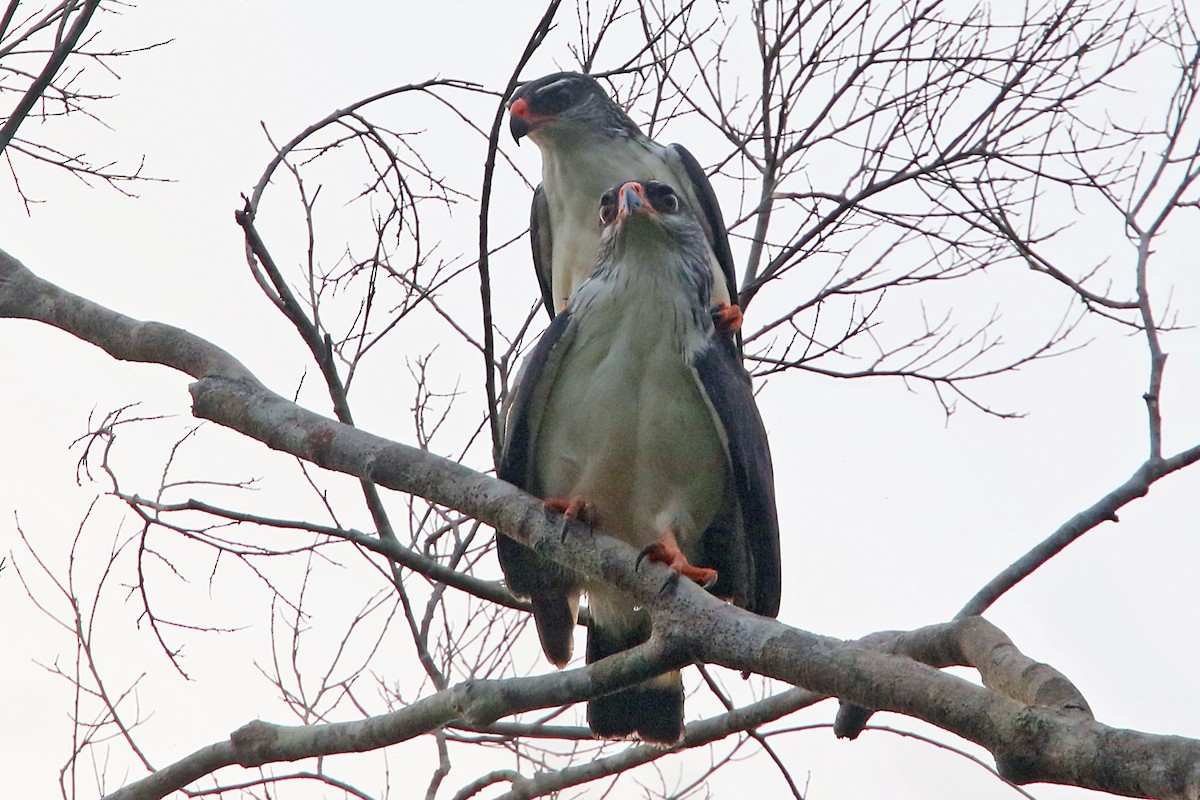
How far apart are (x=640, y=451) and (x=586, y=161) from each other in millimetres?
2345

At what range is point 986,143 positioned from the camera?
5.52 meters

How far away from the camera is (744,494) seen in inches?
149

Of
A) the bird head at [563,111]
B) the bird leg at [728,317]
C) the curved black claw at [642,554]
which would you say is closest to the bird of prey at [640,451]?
the curved black claw at [642,554]

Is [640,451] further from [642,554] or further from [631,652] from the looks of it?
[631,652]

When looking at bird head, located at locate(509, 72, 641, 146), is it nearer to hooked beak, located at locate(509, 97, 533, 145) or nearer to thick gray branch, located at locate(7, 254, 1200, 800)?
hooked beak, located at locate(509, 97, 533, 145)

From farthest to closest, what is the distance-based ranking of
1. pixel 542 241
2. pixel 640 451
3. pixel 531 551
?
pixel 542 241
pixel 531 551
pixel 640 451

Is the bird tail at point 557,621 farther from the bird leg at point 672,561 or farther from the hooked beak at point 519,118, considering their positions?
the hooked beak at point 519,118

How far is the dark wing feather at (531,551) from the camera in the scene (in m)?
3.87

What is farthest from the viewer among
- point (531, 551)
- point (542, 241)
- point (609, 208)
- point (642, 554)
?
point (542, 241)

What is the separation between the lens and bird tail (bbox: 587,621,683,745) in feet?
12.7

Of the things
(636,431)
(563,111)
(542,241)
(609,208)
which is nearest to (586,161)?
(563,111)

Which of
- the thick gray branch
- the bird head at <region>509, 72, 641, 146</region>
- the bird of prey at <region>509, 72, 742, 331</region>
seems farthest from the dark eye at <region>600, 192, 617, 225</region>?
the thick gray branch

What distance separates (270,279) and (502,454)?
96 centimetres

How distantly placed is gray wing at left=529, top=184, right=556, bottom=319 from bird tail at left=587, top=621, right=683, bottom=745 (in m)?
2.52
